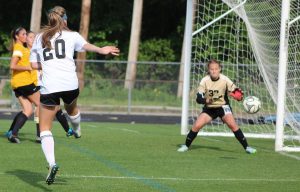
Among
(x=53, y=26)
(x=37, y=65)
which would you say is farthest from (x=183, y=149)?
(x=53, y=26)

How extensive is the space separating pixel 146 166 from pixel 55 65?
2.67 meters

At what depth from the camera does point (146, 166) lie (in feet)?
37.8

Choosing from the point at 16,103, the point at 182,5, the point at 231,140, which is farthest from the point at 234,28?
the point at 182,5

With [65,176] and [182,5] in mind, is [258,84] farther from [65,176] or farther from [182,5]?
[182,5]

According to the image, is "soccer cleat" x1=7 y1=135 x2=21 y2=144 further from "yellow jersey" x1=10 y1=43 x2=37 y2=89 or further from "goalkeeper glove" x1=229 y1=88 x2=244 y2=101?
"goalkeeper glove" x1=229 y1=88 x2=244 y2=101

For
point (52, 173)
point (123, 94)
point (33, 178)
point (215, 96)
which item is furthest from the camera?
point (123, 94)

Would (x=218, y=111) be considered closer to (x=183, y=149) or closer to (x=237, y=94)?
(x=237, y=94)

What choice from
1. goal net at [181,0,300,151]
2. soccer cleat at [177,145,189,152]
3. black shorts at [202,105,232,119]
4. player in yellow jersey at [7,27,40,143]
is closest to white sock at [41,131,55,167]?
soccer cleat at [177,145,189,152]

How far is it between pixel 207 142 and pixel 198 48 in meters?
6.37

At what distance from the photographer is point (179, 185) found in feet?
31.9

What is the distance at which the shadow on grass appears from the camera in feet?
30.9

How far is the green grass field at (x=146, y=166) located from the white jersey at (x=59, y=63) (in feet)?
3.71

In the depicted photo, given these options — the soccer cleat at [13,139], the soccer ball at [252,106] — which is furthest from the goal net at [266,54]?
the soccer cleat at [13,139]

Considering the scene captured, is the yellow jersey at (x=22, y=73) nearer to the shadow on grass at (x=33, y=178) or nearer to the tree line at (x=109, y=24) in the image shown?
the shadow on grass at (x=33, y=178)
